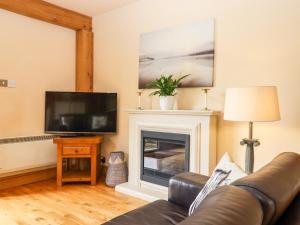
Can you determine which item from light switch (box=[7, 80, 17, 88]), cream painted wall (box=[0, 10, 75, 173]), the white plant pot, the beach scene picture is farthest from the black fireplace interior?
light switch (box=[7, 80, 17, 88])

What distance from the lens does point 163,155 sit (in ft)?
10.7

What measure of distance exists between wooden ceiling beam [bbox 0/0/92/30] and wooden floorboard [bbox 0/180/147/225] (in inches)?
93.6

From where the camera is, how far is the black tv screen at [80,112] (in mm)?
3691

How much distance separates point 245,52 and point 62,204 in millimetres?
2625

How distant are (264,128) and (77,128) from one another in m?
2.50

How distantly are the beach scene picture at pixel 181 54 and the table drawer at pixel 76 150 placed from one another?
1177 mm

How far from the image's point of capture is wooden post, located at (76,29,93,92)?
4.11 metres

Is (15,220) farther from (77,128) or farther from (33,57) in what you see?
(33,57)

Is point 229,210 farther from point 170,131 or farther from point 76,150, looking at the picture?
point 76,150

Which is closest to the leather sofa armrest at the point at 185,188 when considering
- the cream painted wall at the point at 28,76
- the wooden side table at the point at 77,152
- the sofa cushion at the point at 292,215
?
the sofa cushion at the point at 292,215

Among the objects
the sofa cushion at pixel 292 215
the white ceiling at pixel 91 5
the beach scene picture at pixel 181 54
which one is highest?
the white ceiling at pixel 91 5

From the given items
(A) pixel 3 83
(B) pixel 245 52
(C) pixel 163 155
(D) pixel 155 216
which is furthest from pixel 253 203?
(A) pixel 3 83

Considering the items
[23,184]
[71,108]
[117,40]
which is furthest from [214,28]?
[23,184]

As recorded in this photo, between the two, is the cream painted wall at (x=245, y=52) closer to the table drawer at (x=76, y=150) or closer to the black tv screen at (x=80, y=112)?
the black tv screen at (x=80, y=112)
